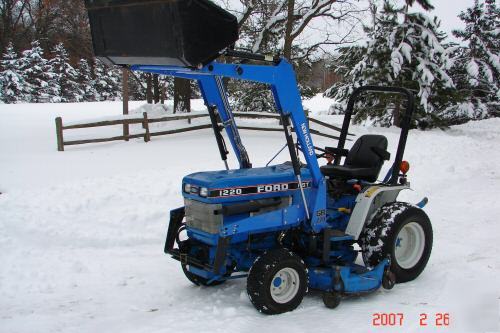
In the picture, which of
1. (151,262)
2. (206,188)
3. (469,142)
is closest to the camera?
(206,188)

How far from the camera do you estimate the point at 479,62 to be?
70.7 ft

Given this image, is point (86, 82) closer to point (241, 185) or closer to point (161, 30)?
point (241, 185)

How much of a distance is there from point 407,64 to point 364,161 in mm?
12248

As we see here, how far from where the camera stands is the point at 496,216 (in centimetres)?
741

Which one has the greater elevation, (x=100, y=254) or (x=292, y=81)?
(x=292, y=81)

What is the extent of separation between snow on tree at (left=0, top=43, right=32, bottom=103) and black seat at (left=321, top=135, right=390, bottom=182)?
33032mm

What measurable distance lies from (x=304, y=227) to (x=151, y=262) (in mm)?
2083

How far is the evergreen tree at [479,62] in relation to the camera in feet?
68.4

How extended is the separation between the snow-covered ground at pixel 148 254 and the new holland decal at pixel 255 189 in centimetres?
98

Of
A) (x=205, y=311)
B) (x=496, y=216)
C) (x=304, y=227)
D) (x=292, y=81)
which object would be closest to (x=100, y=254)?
(x=205, y=311)

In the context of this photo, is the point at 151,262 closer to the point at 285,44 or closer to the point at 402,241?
the point at 402,241

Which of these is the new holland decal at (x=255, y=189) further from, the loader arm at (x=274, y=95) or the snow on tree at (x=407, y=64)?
the snow on tree at (x=407, y=64)

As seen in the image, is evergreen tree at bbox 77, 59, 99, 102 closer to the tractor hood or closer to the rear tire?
the tractor hood

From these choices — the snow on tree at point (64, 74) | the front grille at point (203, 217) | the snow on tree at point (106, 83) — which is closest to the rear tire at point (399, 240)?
the front grille at point (203, 217)
